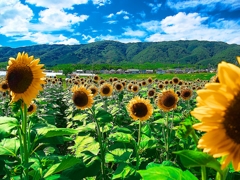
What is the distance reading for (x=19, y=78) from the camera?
3332 millimetres

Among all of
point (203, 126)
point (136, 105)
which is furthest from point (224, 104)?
point (136, 105)

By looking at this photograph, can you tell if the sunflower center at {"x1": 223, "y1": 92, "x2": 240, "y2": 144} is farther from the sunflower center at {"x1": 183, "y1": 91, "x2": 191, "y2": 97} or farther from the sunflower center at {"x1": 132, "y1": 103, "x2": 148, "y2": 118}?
the sunflower center at {"x1": 183, "y1": 91, "x2": 191, "y2": 97}

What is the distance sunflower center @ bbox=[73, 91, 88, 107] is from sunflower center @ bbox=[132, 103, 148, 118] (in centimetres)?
113

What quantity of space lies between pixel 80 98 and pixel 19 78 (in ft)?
9.03

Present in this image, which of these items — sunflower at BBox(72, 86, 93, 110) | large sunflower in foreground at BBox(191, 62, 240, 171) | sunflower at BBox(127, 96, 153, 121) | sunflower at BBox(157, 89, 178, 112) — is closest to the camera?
large sunflower in foreground at BBox(191, 62, 240, 171)

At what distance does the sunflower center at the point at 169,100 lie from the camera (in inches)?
264

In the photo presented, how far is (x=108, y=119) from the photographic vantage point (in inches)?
202

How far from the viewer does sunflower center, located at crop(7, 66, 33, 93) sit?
3.24m

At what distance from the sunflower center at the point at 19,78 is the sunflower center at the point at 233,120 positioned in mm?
2612

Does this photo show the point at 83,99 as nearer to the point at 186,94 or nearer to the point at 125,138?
the point at 125,138

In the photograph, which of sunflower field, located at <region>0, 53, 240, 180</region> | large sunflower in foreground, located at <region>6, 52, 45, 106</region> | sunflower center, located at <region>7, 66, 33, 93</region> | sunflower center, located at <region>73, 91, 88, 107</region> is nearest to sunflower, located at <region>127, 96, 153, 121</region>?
sunflower field, located at <region>0, 53, 240, 180</region>

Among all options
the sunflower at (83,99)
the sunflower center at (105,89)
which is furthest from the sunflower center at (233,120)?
the sunflower center at (105,89)

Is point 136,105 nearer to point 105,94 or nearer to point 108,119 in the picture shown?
point 108,119

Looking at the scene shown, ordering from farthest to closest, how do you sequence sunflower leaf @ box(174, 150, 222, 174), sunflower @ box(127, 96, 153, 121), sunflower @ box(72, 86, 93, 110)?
1. sunflower @ box(72, 86, 93, 110)
2. sunflower @ box(127, 96, 153, 121)
3. sunflower leaf @ box(174, 150, 222, 174)
